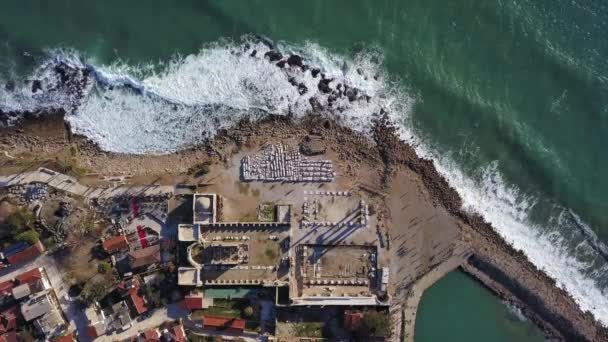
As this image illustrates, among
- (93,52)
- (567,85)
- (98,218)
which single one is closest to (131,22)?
(93,52)

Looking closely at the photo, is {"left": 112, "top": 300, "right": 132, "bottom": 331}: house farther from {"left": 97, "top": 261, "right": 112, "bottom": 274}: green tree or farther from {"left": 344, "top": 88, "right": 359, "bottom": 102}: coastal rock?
{"left": 344, "top": 88, "right": 359, "bottom": 102}: coastal rock

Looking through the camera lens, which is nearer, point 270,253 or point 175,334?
point 175,334

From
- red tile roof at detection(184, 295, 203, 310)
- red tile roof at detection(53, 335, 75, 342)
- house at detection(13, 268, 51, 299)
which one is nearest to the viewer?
house at detection(13, 268, 51, 299)

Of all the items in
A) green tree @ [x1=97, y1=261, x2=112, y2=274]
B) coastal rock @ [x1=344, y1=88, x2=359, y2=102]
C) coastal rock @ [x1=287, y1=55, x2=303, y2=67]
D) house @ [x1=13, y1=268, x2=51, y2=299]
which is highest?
coastal rock @ [x1=287, y1=55, x2=303, y2=67]

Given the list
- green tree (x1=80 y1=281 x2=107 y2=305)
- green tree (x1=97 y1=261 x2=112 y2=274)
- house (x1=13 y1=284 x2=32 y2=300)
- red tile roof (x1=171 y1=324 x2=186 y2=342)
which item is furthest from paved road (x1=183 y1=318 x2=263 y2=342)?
house (x1=13 y1=284 x2=32 y2=300)

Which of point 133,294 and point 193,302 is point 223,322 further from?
point 133,294

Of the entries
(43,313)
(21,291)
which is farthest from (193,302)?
(21,291)

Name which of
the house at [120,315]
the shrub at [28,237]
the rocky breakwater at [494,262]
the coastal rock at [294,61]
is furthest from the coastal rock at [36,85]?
the rocky breakwater at [494,262]
